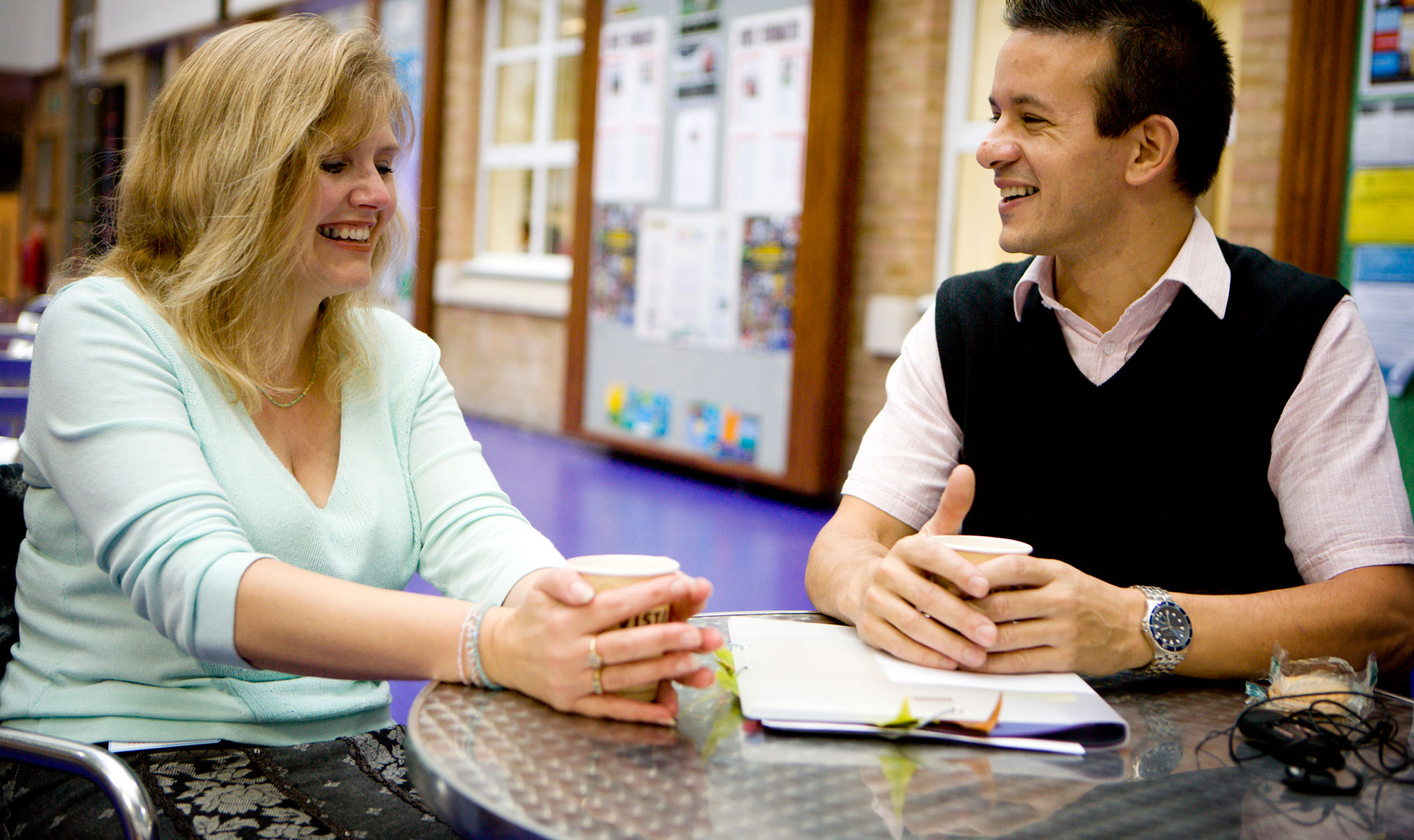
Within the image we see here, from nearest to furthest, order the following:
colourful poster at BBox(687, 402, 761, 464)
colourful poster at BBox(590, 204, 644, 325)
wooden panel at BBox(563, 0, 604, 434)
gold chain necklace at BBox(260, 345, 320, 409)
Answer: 1. gold chain necklace at BBox(260, 345, 320, 409)
2. colourful poster at BBox(687, 402, 761, 464)
3. colourful poster at BBox(590, 204, 644, 325)
4. wooden panel at BBox(563, 0, 604, 434)

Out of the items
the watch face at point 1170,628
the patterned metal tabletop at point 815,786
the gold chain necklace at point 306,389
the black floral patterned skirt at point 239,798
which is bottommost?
the black floral patterned skirt at point 239,798

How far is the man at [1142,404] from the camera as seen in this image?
49.7 inches

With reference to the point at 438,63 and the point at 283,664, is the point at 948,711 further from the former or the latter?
the point at 438,63

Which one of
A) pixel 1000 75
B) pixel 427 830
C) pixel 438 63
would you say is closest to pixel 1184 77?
pixel 1000 75

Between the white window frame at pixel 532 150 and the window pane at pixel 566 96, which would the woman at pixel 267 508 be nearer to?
the white window frame at pixel 532 150

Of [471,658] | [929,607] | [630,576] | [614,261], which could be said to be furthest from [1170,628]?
[614,261]

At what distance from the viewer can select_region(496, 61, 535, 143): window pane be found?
8086mm

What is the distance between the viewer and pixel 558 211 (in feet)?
26.1

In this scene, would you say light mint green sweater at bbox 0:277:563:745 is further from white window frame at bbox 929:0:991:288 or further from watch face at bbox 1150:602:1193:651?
white window frame at bbox 929:0:991:288

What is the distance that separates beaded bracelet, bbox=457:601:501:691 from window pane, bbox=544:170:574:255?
22.9 ft

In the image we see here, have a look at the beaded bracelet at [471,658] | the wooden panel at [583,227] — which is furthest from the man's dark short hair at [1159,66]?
the wooden panel at [583,227]

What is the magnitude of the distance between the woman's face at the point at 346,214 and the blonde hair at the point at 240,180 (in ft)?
0.06

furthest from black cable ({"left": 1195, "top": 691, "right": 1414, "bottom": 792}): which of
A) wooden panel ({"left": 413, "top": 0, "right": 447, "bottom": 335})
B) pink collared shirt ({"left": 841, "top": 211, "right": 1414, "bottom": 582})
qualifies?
wooden panel ({"left": 413, "top": 0, "right": 447, "bottom": 335})

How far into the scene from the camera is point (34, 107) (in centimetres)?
1720
